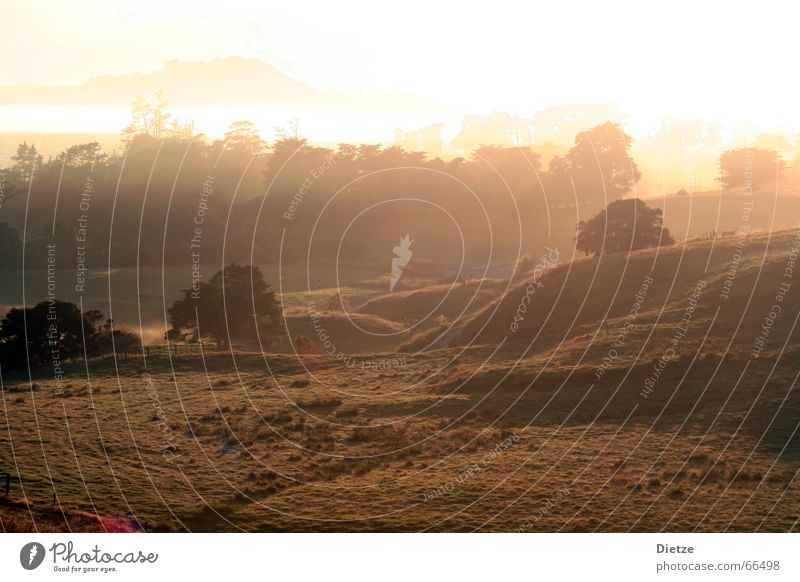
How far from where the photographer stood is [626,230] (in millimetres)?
114125

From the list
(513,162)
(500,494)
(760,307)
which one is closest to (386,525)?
(500,494)

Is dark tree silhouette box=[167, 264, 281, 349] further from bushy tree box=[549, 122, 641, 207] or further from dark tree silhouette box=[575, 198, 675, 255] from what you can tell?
bushy tree box=[549, 122, 641, 207]

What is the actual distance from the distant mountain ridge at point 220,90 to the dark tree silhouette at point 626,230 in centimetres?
5588

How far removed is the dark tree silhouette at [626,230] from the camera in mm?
113375

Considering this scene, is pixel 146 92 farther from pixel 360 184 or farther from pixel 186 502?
pixel 186 502

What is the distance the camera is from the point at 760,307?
7662 centimetres

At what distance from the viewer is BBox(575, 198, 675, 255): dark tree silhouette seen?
113 metres
